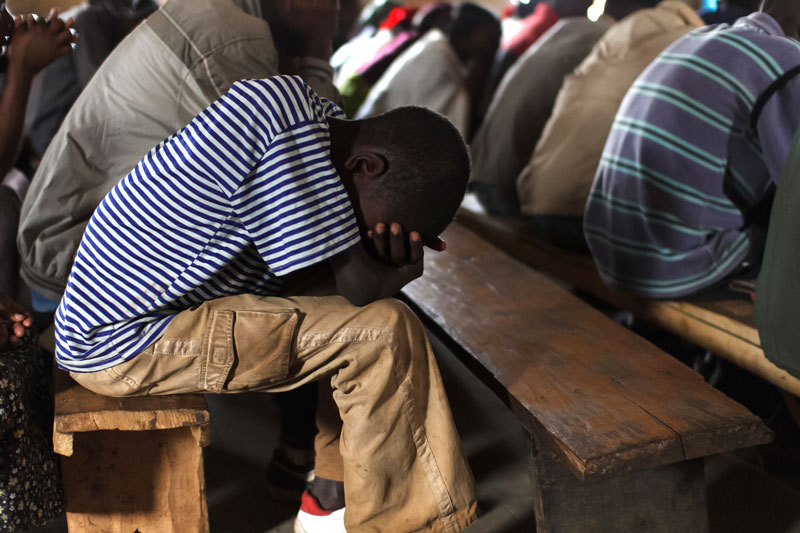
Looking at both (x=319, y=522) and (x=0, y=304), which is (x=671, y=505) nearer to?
(x=319, y=522)

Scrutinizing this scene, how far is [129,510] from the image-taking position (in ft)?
5.04

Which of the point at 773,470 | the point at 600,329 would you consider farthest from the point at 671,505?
the point at 773,470

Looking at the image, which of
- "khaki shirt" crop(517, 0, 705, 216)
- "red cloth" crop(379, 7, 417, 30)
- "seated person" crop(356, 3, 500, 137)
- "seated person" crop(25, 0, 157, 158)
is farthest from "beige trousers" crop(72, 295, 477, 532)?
"red cloth" crop(379, 7, 417, 30)

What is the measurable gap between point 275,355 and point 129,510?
0.46m

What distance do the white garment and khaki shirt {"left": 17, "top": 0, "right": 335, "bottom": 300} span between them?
5.26ft

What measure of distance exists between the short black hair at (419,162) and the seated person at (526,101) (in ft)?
4.81

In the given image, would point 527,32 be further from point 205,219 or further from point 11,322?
point 11,322

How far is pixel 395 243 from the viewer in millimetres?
1399

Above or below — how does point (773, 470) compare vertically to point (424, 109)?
below

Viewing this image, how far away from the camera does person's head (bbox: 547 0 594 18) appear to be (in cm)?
361

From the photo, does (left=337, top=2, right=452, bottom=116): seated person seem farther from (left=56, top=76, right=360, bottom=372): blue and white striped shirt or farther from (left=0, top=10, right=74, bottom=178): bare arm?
(left=56, top=76, right=360, bottom=372): blue and white striped shirt

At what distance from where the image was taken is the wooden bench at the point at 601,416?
1274 millimetres

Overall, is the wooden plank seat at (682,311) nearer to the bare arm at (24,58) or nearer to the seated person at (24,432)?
the seated person at (24,432)

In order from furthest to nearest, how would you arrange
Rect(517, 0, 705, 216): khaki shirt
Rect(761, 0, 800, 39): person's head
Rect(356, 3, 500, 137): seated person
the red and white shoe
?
Rect(356, 3, 500, 137): seated person → Rect(517, 0, 705, 216): khaki shirt → Rect(761, 0, 800, 39): person's head → the red and white shoe
